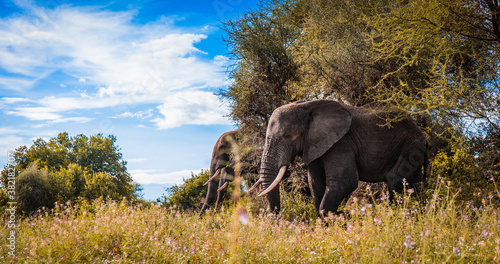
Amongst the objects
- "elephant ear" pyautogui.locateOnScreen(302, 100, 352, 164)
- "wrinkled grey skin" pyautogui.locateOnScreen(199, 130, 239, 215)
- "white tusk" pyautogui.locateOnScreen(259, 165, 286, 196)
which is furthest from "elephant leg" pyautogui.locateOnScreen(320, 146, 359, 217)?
"wrinkled grey skin" pyautogui.locateOnScreen(199, 130, 239, 215)

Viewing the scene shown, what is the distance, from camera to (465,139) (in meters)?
10.4

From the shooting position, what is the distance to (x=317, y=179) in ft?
28.4

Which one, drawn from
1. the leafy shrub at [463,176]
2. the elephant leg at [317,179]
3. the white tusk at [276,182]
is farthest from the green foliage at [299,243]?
the leafy shrub at [463,176]

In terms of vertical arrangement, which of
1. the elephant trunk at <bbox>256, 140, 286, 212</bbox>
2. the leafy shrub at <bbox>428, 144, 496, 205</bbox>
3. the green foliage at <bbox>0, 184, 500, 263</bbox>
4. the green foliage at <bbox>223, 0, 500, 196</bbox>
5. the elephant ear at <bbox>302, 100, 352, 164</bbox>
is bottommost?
the green foliage at <bbox>0, 184, 500, 263</bbox>

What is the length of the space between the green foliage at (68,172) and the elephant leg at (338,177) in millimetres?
9185

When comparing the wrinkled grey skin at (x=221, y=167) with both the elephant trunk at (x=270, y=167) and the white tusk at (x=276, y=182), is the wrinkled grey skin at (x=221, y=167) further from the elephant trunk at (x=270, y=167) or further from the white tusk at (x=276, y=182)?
the white tusk at (x=276, y=182)

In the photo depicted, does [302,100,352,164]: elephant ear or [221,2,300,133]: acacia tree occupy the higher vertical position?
[221,2,300,133]: acacia tree

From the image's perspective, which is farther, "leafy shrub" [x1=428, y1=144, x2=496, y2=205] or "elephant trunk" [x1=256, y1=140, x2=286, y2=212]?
"leafy shrub" [x1=428, y1=144, x2=496, y2=205]

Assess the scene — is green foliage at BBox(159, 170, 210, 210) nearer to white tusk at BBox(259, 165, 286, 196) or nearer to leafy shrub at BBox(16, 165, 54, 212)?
leafy shrub at BBox(16, 165, 54, 212)

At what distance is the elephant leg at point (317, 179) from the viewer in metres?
Answer: 8.61

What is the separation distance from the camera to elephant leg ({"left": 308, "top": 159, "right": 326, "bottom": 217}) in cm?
861

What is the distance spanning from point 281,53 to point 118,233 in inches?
303

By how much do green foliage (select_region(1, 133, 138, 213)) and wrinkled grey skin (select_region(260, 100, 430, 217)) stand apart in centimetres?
862

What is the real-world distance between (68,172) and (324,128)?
35.6ft
